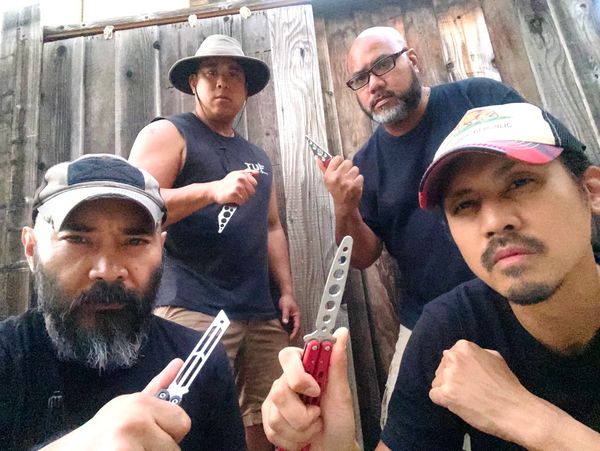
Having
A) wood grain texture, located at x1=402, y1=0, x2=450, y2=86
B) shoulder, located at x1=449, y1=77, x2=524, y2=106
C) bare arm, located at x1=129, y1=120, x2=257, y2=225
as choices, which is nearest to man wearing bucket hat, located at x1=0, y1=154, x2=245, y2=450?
bare arm, located at x1=129, y1=120, x2=257, y2=225

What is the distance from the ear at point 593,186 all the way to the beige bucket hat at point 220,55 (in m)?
1.51

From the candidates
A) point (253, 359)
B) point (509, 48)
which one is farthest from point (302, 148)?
point (509, 48)

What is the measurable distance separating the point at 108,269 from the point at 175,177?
2.74ft

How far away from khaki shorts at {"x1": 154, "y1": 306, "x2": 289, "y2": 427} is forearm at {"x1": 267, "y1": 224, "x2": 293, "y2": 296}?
206mm

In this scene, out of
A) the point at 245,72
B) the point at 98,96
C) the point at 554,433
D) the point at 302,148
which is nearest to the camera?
the point at 554,433

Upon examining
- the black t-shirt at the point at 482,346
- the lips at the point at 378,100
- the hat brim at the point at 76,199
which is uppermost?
the lips at the point at 378,100

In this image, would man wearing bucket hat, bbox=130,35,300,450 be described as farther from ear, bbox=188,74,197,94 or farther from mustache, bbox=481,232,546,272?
mustache, bbox=481,232,546,272

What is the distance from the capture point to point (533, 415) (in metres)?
0.89

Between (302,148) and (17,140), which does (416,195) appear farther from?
(17,140)

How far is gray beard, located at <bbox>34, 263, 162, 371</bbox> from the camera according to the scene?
3.53ft

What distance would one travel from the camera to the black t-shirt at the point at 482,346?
1.00 meters

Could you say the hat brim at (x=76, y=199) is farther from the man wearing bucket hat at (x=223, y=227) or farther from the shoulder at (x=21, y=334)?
the man wearing bucket hat at (x=223, y=227)

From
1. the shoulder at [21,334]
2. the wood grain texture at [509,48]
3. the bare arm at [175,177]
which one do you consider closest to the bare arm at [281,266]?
the bare arm at [175,177]

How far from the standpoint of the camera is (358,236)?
1955 mm
